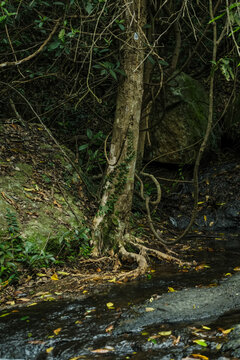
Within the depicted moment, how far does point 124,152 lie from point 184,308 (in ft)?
7.82

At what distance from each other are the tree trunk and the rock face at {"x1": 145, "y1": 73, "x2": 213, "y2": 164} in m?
2.72

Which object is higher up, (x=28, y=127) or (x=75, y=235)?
(x=28, y=127)

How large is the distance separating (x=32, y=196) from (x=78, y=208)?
647mm

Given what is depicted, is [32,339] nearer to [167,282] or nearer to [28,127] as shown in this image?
[167,282]

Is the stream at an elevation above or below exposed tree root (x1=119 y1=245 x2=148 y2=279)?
above

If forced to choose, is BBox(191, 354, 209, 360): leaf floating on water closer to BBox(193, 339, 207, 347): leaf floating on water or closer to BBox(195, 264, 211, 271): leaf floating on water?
BBox(193, 339, 207, 347): leaf floating on water

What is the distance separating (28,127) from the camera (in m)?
5.98

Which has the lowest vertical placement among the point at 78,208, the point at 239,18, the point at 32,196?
the point at 78,208

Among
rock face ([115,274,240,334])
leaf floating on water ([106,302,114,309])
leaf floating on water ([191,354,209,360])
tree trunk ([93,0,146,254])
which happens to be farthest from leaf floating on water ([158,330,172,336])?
tree trunk ([93,0,146,254])

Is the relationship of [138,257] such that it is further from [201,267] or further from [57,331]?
[57,331]

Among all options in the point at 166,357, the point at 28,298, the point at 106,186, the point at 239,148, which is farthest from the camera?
the point at 239,148

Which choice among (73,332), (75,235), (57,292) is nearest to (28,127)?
(75,235)

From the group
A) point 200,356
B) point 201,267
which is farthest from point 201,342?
point 201,267

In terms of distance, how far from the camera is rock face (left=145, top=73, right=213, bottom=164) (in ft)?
24.6
